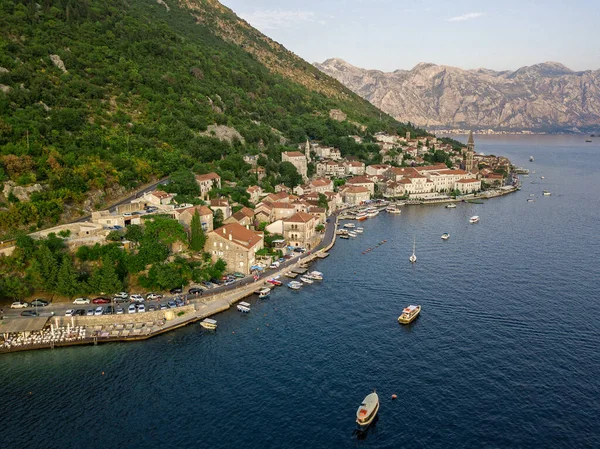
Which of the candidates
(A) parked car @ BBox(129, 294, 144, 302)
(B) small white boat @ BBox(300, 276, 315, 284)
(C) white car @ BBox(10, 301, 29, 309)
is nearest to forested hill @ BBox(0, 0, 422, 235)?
(C) white car @ BBox(10, 301, 29, 309)

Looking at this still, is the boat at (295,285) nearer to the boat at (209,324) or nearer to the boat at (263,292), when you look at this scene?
the boat at (263,292)

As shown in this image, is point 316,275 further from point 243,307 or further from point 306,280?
point 243,307

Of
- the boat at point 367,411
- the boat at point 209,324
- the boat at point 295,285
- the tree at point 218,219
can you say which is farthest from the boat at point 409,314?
the tree at point 218,219

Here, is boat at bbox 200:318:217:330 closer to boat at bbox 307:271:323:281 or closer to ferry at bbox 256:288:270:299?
ferry at bbox 256:288:270:299

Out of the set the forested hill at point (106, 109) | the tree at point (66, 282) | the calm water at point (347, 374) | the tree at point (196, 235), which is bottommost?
the calm water at point (347, 374)

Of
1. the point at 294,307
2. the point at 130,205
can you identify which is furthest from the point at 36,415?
the point at 130,205

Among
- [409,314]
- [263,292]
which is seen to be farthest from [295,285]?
[409,314]
